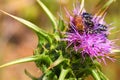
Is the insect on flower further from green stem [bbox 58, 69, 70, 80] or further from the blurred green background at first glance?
the blurred green background

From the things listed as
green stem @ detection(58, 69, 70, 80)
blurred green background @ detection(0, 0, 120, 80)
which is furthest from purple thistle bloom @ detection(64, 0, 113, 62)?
blurred green background @ detection(0, 0, 120, 80)

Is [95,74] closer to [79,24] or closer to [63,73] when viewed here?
[63,73]

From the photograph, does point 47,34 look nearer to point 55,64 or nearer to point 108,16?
point 55,64

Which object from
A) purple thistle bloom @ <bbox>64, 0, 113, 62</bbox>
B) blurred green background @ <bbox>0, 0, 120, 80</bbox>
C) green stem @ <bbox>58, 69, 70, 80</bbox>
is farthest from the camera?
blurred green background @ <bbox>0, 0, 120, 80</bbox>

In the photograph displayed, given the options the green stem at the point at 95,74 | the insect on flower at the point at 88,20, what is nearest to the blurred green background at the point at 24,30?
the insect on flower at the point at 88,20

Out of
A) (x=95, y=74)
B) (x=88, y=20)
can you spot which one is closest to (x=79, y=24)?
(x=88, y=20)

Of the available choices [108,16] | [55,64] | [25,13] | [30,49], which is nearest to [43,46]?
[55,64]
